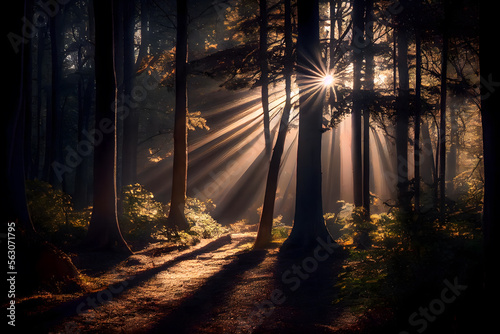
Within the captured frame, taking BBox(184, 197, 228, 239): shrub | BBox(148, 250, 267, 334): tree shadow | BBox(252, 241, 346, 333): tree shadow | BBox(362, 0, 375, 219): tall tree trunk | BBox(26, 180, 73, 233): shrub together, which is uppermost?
BBox(362, 0, 375, 219): tall tree trunk

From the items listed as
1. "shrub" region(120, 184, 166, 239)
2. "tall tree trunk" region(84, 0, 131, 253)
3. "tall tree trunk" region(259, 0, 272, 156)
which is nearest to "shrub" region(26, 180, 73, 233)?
"tall tree trunk" region(84, 0, 131, 253)

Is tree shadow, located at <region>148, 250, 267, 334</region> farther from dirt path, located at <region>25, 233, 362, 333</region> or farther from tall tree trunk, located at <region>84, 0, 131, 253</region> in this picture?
tall tree trunk, located at <region>84, 0, 131, 253</region>

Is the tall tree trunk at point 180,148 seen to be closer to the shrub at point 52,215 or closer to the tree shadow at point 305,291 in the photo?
the shrub at point 52,215

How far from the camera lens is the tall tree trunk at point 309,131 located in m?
12.7

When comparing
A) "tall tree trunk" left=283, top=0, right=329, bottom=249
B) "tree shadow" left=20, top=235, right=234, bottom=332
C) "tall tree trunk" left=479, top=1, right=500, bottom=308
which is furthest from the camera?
"tall tree trunk" left=283, top=0, right=329, bottom=249

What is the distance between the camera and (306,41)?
1296 cm

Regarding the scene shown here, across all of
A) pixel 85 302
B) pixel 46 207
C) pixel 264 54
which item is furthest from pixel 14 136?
pixel 264 54

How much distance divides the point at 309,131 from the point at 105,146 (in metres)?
6.58

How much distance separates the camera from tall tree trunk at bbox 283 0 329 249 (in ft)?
41.7

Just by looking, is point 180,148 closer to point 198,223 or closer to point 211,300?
point 198,223

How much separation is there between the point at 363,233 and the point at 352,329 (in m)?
9.70

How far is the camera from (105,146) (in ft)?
40.1

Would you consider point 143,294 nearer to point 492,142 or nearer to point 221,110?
point 492,142

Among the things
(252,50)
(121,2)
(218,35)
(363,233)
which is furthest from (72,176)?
(363,233)
